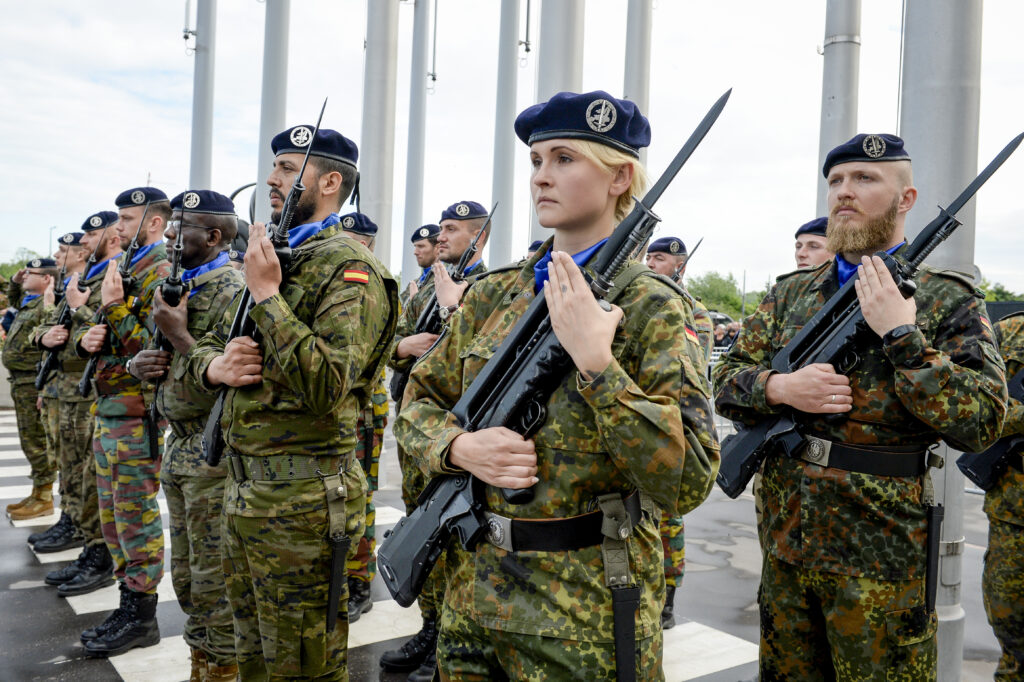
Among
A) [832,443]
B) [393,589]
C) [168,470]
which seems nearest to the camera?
[393,589]

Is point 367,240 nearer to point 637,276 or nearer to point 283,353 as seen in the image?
point 283,353

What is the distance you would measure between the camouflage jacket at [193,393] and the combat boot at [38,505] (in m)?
4.32

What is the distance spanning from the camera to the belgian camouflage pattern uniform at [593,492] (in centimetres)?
168

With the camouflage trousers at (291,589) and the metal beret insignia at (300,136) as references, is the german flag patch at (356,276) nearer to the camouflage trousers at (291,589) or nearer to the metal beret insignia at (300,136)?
the metal beret insignia at (300,136)

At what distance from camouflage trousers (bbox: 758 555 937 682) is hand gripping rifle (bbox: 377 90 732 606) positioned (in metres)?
1.38

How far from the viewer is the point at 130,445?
4.45 metres

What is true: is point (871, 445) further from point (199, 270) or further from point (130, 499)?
point (130, 499)

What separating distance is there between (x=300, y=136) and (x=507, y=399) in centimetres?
188

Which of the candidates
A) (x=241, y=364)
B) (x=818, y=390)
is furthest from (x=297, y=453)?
(x=818, y=390)

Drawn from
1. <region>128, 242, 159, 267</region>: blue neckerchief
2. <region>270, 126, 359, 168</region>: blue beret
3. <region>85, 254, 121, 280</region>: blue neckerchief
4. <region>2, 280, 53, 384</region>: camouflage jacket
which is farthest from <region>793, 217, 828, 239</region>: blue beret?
<region>2, 280, 53, 384</region>: camouflage jacket

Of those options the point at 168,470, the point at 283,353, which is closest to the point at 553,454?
the point at 283,353

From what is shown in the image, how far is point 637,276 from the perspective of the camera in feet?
6.32

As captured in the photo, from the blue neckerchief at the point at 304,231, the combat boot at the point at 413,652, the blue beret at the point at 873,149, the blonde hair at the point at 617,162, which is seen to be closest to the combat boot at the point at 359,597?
the combat boot at the point at 413,652

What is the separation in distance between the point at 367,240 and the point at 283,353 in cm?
437
